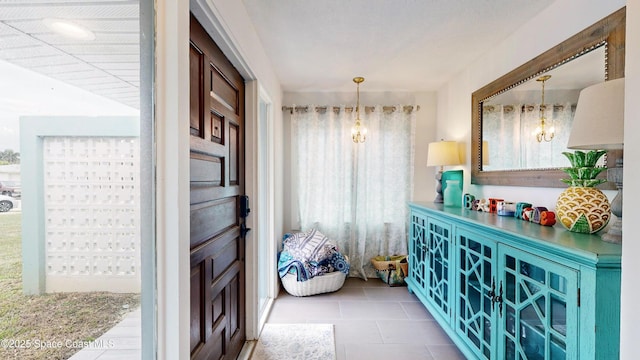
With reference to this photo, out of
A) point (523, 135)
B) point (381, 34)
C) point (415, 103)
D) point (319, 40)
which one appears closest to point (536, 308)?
point (523, 135)

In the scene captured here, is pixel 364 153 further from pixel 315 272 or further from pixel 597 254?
pixel 597 254

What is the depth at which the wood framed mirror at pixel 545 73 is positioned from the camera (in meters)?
1.48

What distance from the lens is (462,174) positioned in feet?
9.96

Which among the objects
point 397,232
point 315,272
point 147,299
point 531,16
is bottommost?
point 315,272

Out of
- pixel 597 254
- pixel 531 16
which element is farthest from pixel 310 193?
pixel 597 254

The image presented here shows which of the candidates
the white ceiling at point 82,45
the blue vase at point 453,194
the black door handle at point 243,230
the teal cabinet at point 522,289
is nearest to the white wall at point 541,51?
the blue vase at point 453,194

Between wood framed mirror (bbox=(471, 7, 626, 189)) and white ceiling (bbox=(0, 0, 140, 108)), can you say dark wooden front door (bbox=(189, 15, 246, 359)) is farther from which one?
wood framed mirror (bbox=(471, 7, 626, 189))

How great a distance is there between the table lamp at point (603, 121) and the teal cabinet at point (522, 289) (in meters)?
0.25

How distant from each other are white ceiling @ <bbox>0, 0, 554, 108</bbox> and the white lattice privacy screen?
17 centimetres

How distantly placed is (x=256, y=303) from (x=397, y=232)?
2.06 meters

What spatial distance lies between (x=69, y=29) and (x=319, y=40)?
1926mm

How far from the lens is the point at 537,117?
2047 millimetres

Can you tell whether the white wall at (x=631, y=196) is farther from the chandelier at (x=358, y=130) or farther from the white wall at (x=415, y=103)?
the white wall at (x=415, y=103)

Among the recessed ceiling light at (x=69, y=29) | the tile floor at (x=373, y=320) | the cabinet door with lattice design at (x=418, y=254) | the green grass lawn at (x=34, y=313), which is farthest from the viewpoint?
the cabinet door with lattice design at (x=418, y=254)
